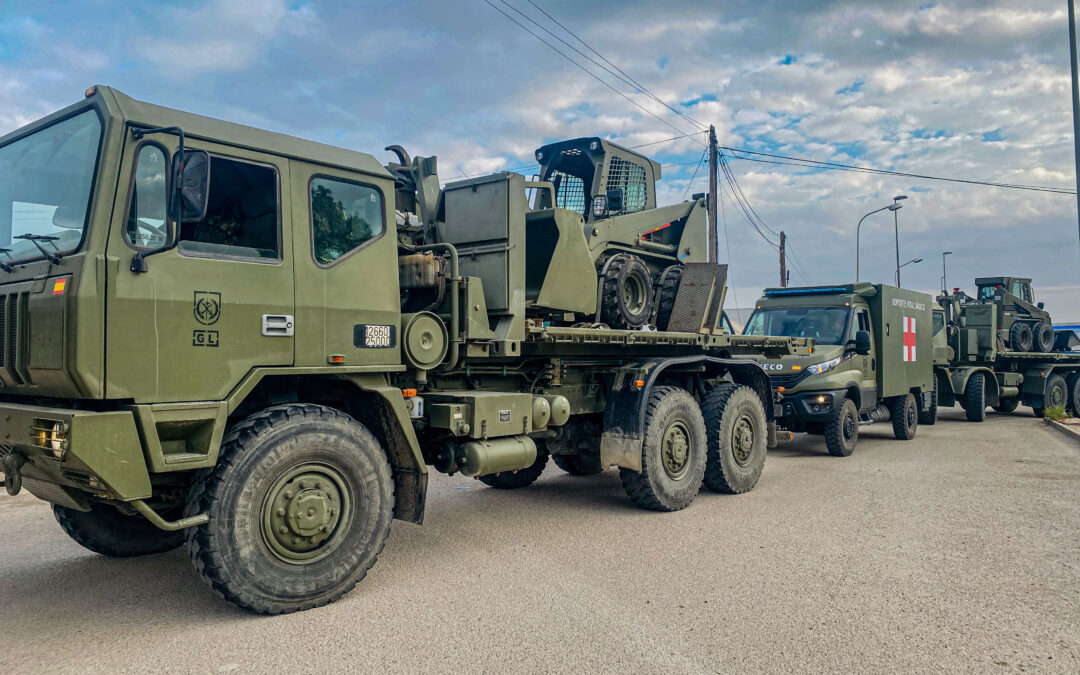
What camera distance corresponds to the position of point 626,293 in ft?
27.3

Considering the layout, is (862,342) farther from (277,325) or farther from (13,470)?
(13,470)

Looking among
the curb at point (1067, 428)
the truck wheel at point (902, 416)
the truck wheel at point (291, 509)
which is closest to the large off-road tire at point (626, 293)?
the truck wheel at point (291, 509)

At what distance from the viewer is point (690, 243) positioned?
934cm

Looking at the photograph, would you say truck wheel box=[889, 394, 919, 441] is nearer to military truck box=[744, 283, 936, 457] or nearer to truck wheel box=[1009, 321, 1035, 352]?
military truck box=[744, 283, 936, 457]

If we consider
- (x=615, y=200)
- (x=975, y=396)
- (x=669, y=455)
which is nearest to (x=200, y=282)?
(x=669, y=455)

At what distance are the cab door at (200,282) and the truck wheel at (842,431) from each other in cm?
905

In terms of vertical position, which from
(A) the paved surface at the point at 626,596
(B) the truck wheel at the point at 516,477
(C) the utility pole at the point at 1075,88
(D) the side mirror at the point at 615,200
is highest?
(C) the utility pole at the point at 1075,88

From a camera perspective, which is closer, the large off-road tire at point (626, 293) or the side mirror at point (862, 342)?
the large off-road tire at point (626, 293)

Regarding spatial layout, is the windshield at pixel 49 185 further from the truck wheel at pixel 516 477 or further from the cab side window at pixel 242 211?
the truck wheel at pixel 516 477

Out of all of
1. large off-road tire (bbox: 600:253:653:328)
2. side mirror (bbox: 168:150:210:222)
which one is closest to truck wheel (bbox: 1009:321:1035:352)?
large off-road tire (bbox: 600:253:653:328)

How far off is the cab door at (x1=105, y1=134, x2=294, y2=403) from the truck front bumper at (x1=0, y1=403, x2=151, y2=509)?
20cm

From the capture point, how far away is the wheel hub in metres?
4.61

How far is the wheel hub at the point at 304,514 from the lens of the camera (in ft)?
15.1

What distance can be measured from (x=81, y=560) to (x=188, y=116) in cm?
353
